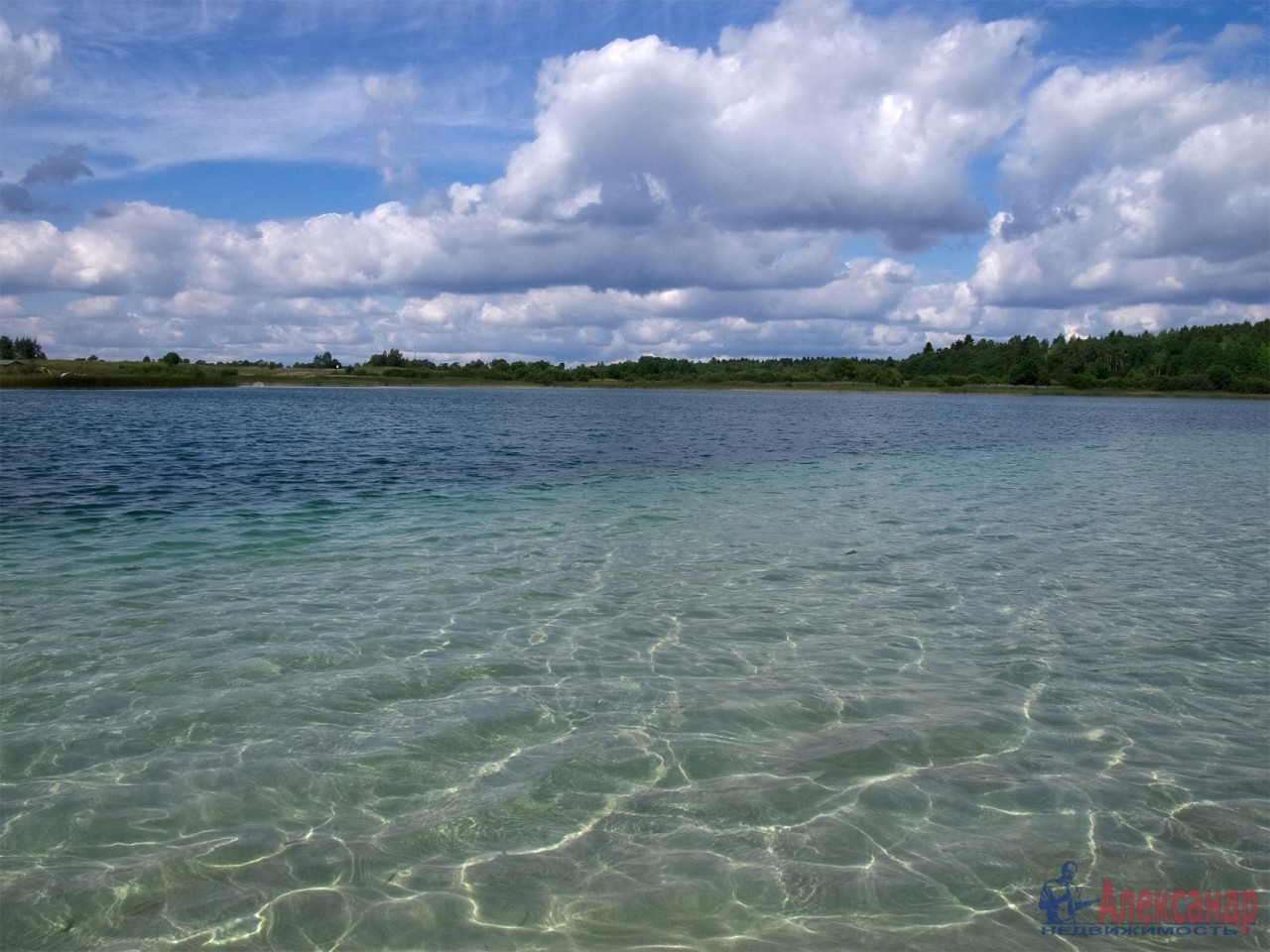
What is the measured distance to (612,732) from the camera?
7.51m

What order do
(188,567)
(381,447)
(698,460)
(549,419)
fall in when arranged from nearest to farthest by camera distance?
(188,567) < (698,460) < (381,447) < (549,419)

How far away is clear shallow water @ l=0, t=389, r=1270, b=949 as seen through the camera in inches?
202

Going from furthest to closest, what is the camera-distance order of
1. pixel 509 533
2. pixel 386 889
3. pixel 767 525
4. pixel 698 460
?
pixel 698 460
pixel 767 525
pixel 509 533
pixel 386 889

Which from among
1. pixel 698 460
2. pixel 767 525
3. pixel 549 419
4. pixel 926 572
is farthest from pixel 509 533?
pixel 549 419

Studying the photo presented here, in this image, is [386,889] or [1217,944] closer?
[1217,944]

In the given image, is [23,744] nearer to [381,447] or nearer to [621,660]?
[621,660]

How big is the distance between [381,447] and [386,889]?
37.2 metres

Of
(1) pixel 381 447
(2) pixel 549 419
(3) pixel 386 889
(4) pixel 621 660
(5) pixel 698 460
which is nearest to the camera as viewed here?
(3) pixel 386 889

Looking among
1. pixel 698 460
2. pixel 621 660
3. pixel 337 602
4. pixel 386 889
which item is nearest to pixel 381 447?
pixel 698 460

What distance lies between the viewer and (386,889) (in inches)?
205

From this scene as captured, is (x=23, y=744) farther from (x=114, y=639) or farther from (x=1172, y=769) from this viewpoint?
(x=1172, y=769)

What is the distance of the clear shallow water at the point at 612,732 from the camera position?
513 centimetres

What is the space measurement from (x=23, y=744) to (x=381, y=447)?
34.5m

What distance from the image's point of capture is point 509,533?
690 inches
